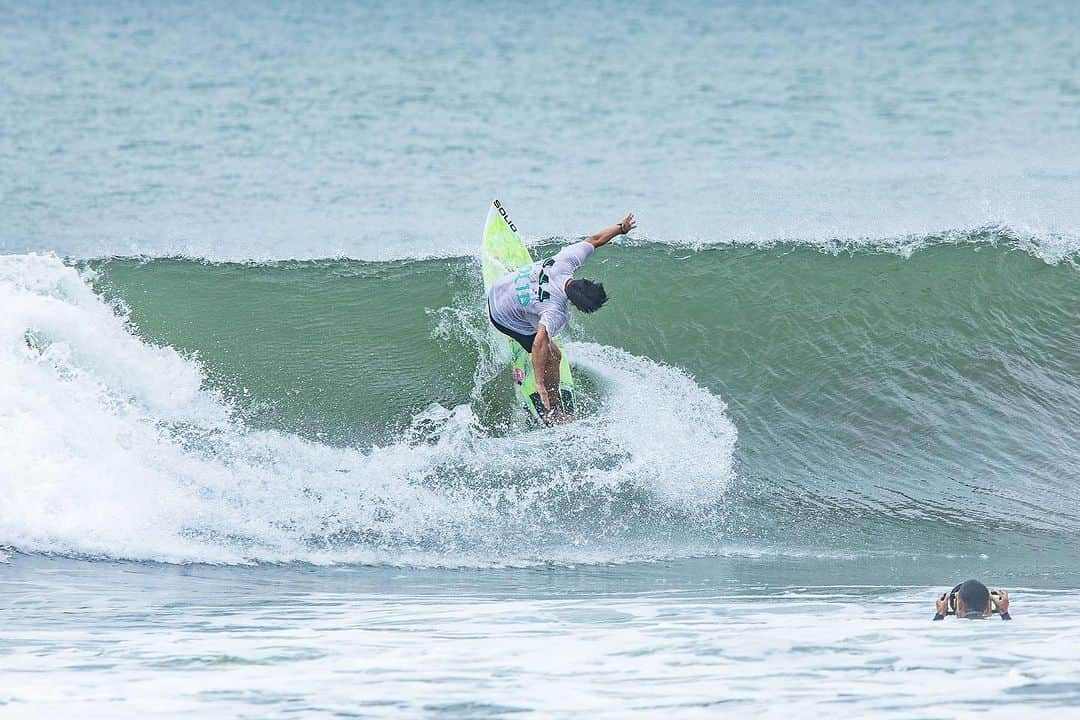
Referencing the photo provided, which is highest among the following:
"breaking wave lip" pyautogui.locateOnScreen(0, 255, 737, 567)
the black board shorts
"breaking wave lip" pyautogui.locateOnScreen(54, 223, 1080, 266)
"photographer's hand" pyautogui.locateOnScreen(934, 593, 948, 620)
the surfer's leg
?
"breaking wave lip" pyautogui.locateOnScreen(54, 223, 1080, 266)

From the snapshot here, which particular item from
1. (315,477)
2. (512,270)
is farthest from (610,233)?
(315,477)

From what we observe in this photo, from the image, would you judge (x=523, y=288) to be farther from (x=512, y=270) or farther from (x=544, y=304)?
(x=512, y=270)

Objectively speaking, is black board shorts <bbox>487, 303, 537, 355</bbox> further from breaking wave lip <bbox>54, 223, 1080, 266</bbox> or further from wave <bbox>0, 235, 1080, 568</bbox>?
breaking wave lip <bbox>54, 223, 1080, 266</bbox>

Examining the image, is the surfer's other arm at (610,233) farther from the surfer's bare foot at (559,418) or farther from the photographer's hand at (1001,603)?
the photographer's hand at (1001,603)

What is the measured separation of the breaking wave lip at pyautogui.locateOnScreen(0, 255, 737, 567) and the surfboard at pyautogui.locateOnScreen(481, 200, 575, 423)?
0.88 ft

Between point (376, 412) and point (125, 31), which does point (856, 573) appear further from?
point (125, 31)

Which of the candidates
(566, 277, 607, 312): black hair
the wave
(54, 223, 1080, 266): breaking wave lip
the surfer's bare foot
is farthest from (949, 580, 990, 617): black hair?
(54, 223, 1080, 266): breaking wave lip

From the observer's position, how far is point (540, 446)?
8859mm

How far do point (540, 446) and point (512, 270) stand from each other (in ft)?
6.52

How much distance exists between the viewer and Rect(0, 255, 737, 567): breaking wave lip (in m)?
7.80

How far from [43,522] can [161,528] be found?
2.28 ft

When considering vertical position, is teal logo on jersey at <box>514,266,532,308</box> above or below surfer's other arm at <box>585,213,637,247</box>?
below

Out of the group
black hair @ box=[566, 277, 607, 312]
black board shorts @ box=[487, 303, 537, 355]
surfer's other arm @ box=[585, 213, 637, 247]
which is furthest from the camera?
black board shorts @ box=[487, 303, 537, 355]

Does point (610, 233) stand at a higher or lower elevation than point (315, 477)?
higher
